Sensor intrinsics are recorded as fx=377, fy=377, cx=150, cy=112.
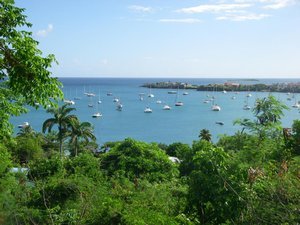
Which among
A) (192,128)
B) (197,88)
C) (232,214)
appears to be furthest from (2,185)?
(197,88)

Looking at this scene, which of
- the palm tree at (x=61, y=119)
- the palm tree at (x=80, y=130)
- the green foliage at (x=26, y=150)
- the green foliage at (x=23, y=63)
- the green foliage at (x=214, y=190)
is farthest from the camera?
the green foliage at (x=26, y=150)

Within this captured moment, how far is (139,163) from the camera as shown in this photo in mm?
17625

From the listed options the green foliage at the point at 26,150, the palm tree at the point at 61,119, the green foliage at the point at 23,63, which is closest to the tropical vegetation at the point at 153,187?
the green foliage at the point at 23,63

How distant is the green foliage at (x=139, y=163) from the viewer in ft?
55.7

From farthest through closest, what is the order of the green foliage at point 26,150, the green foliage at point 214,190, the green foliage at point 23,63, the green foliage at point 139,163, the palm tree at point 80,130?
the green foliage at point 26,150
the palm tree at point 80,130
the green foliage at point 139,163
the green foliage at point 214,190
the green foliage at point 23,63

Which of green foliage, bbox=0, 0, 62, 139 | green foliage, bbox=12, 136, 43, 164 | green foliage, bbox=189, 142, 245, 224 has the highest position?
green foliage, bbox=0, 0, 62, 139

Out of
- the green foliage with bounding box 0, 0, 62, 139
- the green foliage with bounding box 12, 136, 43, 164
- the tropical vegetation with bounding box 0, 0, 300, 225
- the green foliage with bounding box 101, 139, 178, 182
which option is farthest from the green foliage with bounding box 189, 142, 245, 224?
the green foliage with bounding box 12, 136, 43, 164

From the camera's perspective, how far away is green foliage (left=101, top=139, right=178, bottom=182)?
17.0 metres

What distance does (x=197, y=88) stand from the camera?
176 m

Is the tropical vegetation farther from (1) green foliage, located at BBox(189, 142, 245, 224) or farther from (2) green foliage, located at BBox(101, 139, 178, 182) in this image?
(2) green foliage, located at BBox(101, 139, 178, 182)

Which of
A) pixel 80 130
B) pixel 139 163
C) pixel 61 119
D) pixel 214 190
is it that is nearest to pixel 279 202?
pixel 214 190

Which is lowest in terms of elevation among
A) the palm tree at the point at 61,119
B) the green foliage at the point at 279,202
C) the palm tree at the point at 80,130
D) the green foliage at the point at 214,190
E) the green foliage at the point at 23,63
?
the palm tree at the point at 80,130

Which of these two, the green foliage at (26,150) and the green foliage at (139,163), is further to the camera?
the green foliage at (26,150)

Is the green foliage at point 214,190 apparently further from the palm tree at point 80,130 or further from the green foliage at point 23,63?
the palm tree at point 80,130
